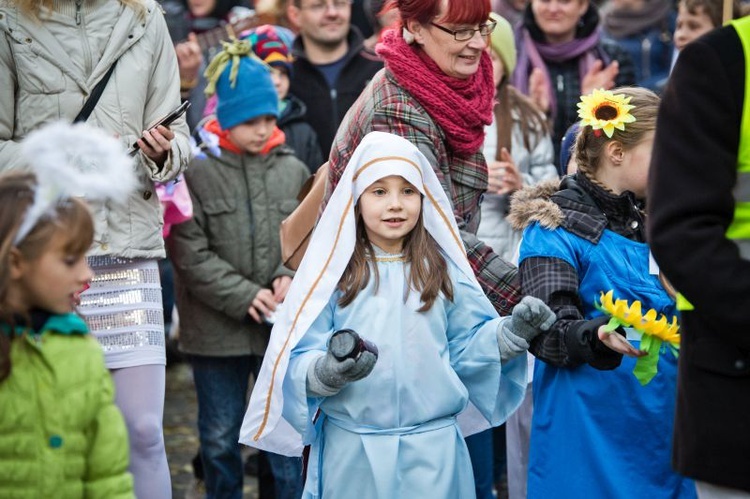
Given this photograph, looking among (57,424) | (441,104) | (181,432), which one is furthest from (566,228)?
(181,432)

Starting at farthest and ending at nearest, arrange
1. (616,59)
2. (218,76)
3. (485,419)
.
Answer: (616,59) → (218,76) → (485,419)

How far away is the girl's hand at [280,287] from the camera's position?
6043 millimetres

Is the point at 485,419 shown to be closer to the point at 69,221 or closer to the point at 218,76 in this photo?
the point at 69,221

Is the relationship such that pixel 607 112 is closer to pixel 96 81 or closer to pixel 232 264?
pixel 96 81

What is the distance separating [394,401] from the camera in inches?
169

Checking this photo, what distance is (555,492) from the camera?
179 inches

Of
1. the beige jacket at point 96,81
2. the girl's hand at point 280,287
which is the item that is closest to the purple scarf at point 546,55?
the girl's hand at point 280,287

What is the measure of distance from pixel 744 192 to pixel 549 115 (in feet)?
14.4

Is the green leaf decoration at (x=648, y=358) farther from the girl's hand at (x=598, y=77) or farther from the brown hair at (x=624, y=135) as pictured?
the girl's hand at (x=598, y=77)

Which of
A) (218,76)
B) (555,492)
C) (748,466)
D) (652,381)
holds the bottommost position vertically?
(555,492)

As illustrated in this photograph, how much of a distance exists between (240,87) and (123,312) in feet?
6.35

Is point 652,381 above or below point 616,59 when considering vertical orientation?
below

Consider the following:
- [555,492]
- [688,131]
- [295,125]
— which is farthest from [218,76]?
[688,131]

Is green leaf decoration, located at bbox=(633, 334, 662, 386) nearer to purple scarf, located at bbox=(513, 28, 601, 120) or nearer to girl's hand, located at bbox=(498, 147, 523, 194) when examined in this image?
girl's hand, located at bbox=(498, 147, 523, 194)
